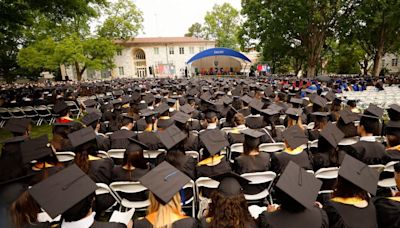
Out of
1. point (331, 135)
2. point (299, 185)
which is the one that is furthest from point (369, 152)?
point (299, 185)

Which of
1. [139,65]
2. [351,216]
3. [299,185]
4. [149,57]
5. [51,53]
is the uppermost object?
[149,57]

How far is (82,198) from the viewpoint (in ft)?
6.26

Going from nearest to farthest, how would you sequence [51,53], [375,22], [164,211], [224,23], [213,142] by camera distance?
[164,211] < [213,142] < [375,22] < [51,53] < [224,23]

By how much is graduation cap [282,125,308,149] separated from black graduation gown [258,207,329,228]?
5.05 ft

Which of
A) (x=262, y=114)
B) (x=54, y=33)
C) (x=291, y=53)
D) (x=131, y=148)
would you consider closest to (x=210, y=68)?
(x=291, y=53)

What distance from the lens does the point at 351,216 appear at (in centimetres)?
198

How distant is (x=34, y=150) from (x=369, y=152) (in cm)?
484

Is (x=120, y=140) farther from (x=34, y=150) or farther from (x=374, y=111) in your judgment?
(x=374, y=111)

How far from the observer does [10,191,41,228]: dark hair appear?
192 cm

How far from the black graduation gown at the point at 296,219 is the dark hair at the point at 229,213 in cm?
14

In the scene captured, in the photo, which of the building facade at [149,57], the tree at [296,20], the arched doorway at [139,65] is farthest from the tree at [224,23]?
the tree at [296,20]

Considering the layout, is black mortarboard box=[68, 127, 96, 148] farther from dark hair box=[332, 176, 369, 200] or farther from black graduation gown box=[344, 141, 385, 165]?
black graduation gown box=[344, 141, 385, 165]

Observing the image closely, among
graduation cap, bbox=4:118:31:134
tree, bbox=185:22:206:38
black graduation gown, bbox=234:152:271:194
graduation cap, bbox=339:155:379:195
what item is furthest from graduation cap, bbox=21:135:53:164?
tree, bbox=185:22:206:38

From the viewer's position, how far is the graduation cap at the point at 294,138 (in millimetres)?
3375
